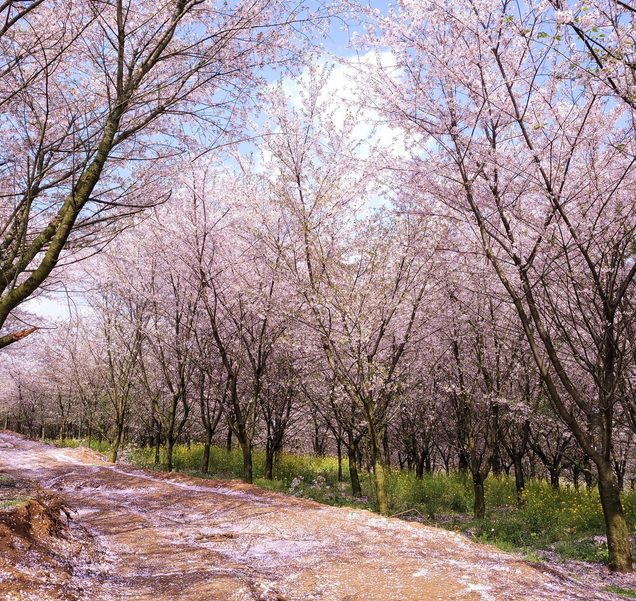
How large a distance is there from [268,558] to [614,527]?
18.8ft

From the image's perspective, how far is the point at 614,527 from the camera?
7.41 m

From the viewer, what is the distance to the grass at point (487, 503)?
388 inches

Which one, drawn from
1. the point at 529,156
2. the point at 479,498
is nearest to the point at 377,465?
the point at 479,498

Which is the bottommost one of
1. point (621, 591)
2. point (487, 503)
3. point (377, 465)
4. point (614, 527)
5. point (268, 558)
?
point (487, 503)

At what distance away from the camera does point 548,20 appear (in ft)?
18.9

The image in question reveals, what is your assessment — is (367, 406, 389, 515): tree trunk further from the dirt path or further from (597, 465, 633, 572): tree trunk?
(597, 465, 633, 572): tree trunk

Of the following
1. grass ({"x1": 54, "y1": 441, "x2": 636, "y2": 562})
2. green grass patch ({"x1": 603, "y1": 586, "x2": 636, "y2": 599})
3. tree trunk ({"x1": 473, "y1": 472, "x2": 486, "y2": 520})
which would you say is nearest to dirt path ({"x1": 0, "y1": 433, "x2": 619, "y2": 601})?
green grass patch ({"x1": 603, "y1": 586, "x2": 636, "y2": 599})

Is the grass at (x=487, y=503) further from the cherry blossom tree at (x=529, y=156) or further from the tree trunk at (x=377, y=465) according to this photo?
the cherry blossom tree at (x=529, y=156)

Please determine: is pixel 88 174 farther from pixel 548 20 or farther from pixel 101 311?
pixel 101 311

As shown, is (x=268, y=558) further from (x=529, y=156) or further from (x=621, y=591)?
(x=529, y=156)

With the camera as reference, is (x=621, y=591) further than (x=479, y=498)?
No

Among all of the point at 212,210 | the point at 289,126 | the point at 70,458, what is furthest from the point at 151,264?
the point at 70,458

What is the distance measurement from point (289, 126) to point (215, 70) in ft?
18.2

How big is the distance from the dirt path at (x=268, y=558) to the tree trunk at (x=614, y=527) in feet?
8.28
